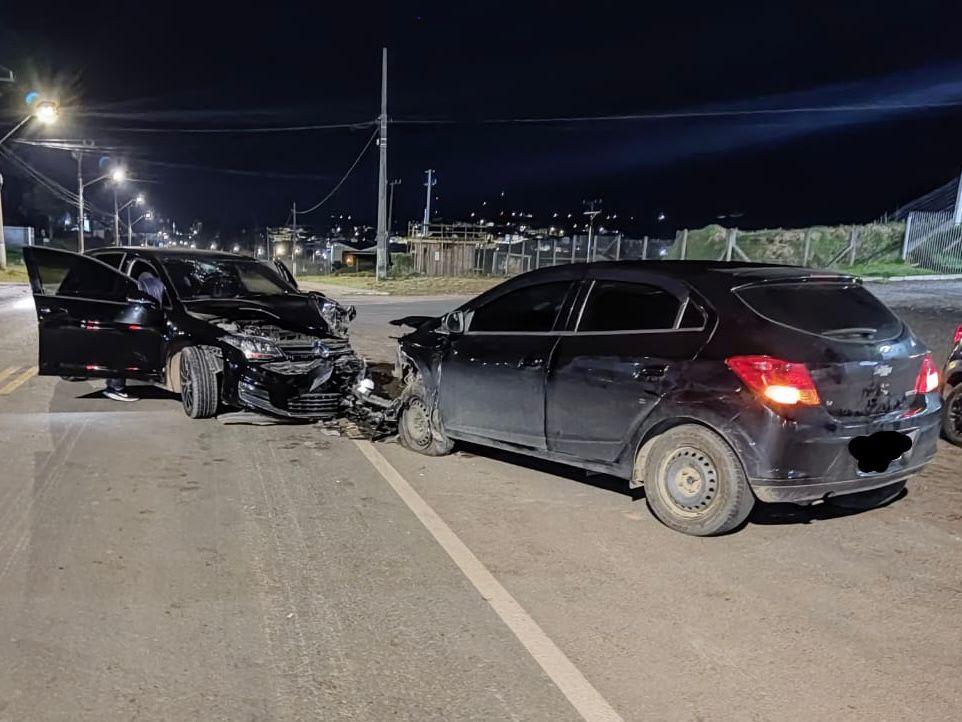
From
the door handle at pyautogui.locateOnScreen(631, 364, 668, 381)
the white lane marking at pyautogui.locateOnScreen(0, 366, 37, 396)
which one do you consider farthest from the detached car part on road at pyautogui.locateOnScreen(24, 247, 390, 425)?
the door handle at pyautogui.locateOnScreen(631, 364, 668, 381)

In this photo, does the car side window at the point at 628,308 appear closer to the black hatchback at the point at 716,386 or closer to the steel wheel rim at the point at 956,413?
the black hatchback at the point at 716,386

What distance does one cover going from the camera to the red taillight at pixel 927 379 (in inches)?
189

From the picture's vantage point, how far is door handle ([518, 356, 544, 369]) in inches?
213

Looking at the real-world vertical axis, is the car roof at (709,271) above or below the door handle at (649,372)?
above

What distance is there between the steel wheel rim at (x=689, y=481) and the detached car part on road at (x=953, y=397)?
3.59 meters

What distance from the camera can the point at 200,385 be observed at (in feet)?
24.7

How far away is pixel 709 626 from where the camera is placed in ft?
11.7

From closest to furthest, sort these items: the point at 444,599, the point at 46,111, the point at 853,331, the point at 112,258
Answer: the point at 444,599
the point at 853,331
the point at 112,258
the point at 46,111

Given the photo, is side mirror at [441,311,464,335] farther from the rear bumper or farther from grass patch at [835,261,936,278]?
grass patch at [835,261,936,278]

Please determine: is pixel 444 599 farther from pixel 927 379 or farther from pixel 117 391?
pixel 117 391

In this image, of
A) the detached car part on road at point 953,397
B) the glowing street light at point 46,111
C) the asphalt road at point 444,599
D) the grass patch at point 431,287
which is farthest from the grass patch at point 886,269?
the glowing street light at point 46,111

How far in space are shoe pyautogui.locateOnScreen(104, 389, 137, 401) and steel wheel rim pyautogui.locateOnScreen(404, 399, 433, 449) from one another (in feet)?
12.6

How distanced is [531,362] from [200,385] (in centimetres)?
374

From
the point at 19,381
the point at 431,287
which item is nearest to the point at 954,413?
the point at 19,381
